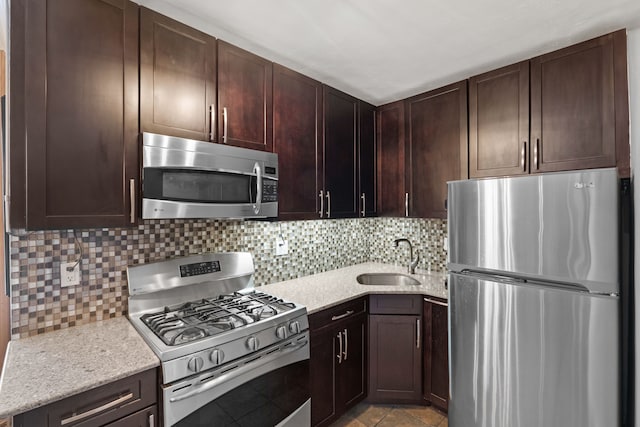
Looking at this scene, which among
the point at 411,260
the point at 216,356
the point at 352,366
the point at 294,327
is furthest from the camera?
the point at 411,260

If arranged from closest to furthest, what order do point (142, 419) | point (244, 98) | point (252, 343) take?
point (142, 419) → point (252, 343) → point (244, 98)

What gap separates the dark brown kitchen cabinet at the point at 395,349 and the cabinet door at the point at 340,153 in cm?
75

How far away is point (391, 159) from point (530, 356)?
1.72 metres

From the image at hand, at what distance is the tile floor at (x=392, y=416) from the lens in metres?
2.16

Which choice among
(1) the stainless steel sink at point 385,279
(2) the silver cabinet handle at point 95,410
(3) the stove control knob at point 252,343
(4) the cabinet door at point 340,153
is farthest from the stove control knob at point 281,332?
(1) the stainless steel sink at point 385,279

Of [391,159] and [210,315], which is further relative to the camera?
[391,159]

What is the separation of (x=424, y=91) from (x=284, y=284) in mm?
1884

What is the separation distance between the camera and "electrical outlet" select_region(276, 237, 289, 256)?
238cm

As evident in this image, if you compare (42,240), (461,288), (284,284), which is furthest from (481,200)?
(42,240)

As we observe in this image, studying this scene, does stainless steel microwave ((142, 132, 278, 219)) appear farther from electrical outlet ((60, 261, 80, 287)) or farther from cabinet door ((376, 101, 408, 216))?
cabinet door ((376, 101, 408, 216))

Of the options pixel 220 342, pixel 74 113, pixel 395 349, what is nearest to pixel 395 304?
pixel 395 349

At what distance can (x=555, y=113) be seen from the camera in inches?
72.9

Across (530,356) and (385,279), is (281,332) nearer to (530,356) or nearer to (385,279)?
(530,356)

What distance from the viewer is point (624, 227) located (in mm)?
1447
